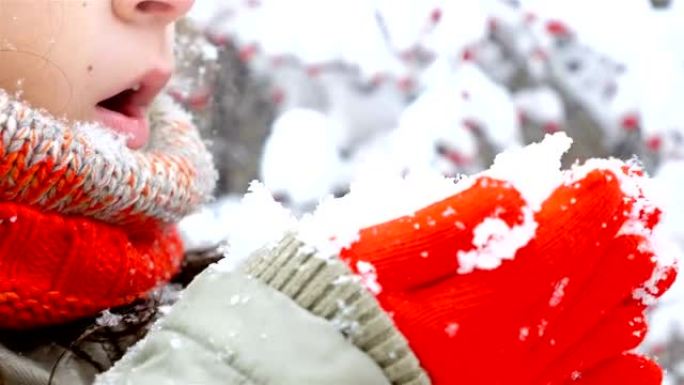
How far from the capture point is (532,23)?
4094mm

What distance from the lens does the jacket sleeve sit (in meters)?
0.81

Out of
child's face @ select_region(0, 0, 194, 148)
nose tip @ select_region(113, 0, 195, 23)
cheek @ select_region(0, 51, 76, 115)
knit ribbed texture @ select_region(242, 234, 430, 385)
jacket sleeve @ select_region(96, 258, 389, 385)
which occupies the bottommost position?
jacket sleeve @ select_region(96, 258, 389, 385)

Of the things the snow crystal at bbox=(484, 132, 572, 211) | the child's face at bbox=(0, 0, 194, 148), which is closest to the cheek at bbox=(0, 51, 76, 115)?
the child's face at bbox=(0, 0, 194, 148)

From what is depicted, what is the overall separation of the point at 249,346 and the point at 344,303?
81 millimetres

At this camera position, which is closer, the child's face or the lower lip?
the child's face

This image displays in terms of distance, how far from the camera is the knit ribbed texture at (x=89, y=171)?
3.33ft

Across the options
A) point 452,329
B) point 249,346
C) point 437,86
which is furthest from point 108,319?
point 437,86

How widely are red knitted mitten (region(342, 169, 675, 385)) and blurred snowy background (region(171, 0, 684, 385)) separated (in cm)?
261

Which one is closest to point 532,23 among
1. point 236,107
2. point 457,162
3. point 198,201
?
point 457,162

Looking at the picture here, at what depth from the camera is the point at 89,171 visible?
107 cm

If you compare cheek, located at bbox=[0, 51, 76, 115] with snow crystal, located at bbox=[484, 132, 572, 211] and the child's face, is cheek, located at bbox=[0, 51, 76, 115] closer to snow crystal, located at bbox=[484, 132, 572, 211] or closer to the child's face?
the child's face

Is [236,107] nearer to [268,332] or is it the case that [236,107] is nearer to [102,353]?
[102,353]

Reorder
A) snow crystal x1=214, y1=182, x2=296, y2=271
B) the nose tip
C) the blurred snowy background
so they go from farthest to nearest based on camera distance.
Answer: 1. the blurred snowy background
2. the nose tip
3. snow crystal x1=214, y1=182, x2=296, y2=271

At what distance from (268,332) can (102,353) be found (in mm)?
376
